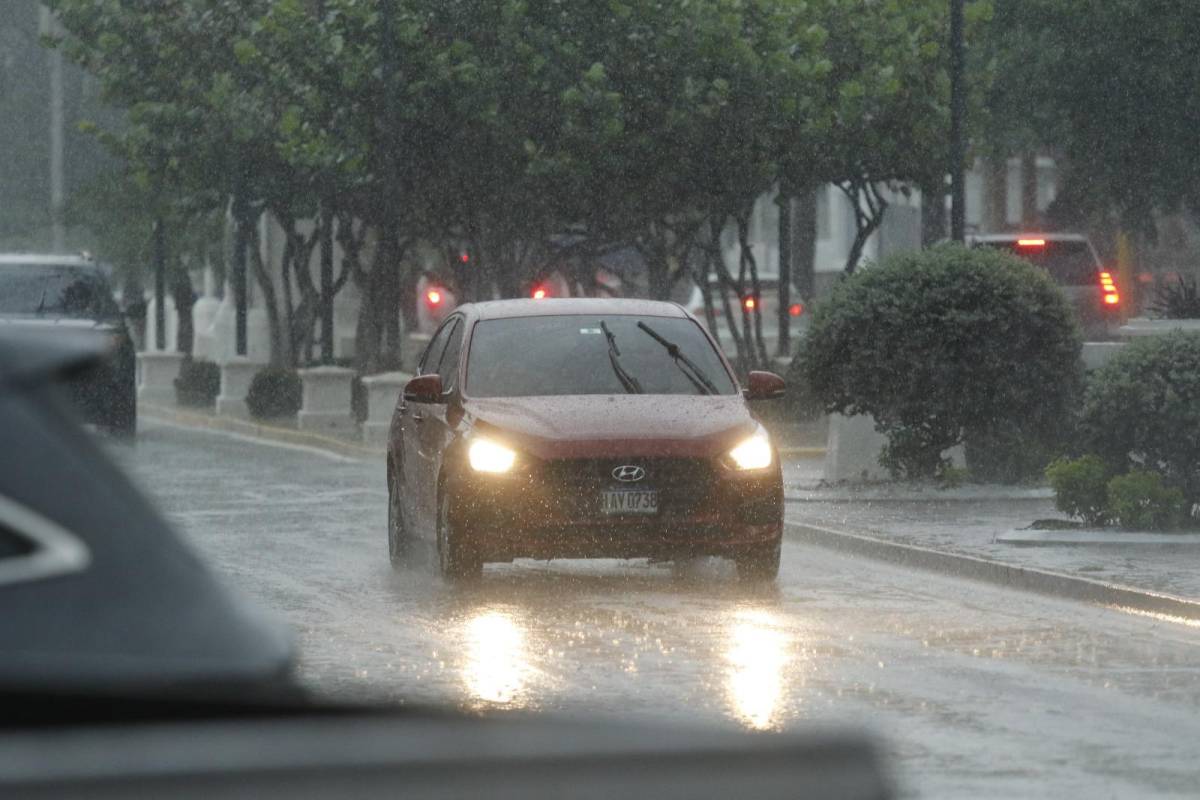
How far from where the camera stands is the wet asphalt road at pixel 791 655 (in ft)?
29.8

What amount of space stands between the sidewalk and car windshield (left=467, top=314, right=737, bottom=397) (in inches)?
83.0

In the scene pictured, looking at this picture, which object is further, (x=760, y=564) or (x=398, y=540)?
(x=398, y=540)

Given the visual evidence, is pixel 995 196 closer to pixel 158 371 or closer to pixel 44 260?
pixel 158 371

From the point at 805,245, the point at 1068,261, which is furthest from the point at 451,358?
the point at 805,245

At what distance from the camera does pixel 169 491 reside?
23.6m

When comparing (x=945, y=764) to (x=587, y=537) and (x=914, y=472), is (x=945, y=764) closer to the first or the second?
(x=587, y=537)

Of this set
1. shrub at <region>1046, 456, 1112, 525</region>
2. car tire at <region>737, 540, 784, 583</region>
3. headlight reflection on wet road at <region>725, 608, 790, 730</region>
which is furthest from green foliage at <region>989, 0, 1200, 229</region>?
headlight reflection on wet road at <region>725, 608, 790, 730</region>

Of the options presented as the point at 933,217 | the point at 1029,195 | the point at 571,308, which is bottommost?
the point at 571,308

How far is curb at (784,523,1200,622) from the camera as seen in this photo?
1388 cm

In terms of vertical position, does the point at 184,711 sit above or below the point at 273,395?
above

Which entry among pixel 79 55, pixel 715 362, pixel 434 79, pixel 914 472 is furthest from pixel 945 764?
pixel 79 55

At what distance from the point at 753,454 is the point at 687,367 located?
1059mm

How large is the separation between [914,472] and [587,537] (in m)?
8.37

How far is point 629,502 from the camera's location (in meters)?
14.6
